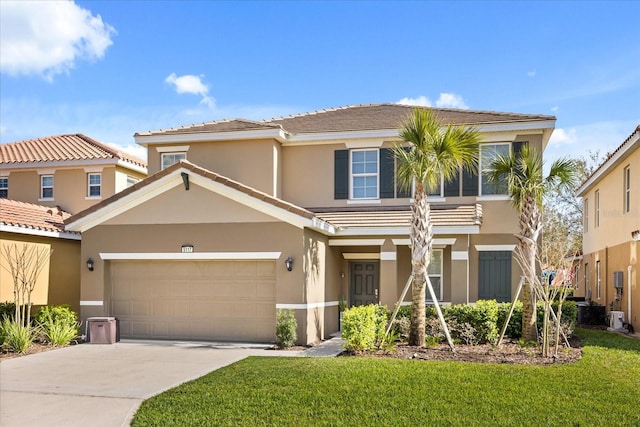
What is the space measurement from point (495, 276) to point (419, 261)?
457cm

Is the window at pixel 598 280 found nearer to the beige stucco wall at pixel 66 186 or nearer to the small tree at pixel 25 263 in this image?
the beige stucco wall at pixel 66 186

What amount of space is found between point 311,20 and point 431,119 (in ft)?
16.8

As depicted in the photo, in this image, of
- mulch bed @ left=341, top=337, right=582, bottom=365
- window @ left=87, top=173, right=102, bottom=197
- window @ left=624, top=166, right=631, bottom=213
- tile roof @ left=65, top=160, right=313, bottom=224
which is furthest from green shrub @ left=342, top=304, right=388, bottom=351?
window @ left=87, top=173, right=102, bottom=197

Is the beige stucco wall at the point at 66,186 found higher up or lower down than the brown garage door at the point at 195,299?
higher up

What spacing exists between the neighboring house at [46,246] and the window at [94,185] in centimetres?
331

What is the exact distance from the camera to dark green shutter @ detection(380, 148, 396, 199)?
18.3 metres

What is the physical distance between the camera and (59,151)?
2447 cm

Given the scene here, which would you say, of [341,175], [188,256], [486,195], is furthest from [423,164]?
[188,256]

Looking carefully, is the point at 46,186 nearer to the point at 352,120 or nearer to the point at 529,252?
the point at 352,120

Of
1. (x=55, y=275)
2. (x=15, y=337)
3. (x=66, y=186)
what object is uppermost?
(x=66, y=186)

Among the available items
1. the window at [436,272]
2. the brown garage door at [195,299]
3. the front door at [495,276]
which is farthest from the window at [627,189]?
the brown garage door at [195,299]

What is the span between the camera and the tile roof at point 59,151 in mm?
23648

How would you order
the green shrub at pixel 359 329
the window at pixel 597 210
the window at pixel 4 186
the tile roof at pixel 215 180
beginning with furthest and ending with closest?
the window at pixel 4 186
the window at pixel 597 210
the tile roof at pixel 215 180
the green shrub at pixel 359 329

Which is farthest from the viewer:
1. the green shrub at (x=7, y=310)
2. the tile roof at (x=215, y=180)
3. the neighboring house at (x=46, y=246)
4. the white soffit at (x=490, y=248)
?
the white soffit at (x=490, y=248)
